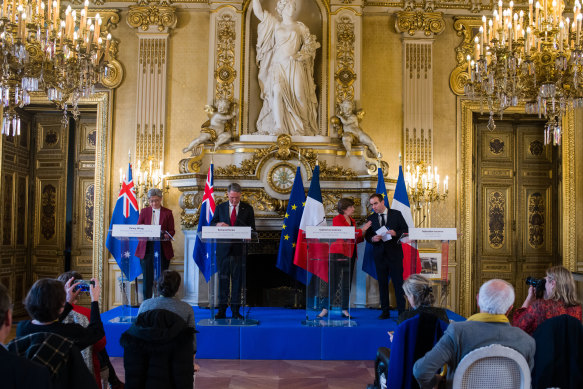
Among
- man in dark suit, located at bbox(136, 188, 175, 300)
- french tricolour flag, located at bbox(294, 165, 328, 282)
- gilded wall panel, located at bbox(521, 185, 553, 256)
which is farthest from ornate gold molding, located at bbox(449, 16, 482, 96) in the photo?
man in dark suit, located at bbox(136, 188, 175, 300)

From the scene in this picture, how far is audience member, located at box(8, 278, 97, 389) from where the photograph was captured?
2123mm

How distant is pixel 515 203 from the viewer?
9016 millimetres

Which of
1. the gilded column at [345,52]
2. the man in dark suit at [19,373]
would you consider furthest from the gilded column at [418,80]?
the man in dark suit at [19,373]

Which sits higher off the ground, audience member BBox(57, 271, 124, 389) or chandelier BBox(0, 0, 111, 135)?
chandelier BBox(0, 0, 111, 135)

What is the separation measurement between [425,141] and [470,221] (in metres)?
1.35

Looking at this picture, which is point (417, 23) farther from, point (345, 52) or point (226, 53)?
point (226, 53)

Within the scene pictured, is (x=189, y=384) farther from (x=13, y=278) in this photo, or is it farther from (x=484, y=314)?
(x=13, y=278)

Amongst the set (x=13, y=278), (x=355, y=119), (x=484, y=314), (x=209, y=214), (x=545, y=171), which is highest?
(x=355, y=119)

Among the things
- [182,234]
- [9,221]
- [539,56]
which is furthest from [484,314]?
[9,221]

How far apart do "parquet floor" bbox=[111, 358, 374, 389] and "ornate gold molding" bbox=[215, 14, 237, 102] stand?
4135 mm

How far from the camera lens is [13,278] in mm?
8617

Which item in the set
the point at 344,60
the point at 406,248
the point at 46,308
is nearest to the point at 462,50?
the point at 344,60

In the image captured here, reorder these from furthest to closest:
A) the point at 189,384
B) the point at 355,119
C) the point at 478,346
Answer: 1. the point at 355,119
2. the point at 189,384
3. the point at 478,346

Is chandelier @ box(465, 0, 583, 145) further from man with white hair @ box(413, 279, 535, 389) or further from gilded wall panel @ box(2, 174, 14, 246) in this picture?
gilded wall panel @ box(2, 174, 14, 246)
